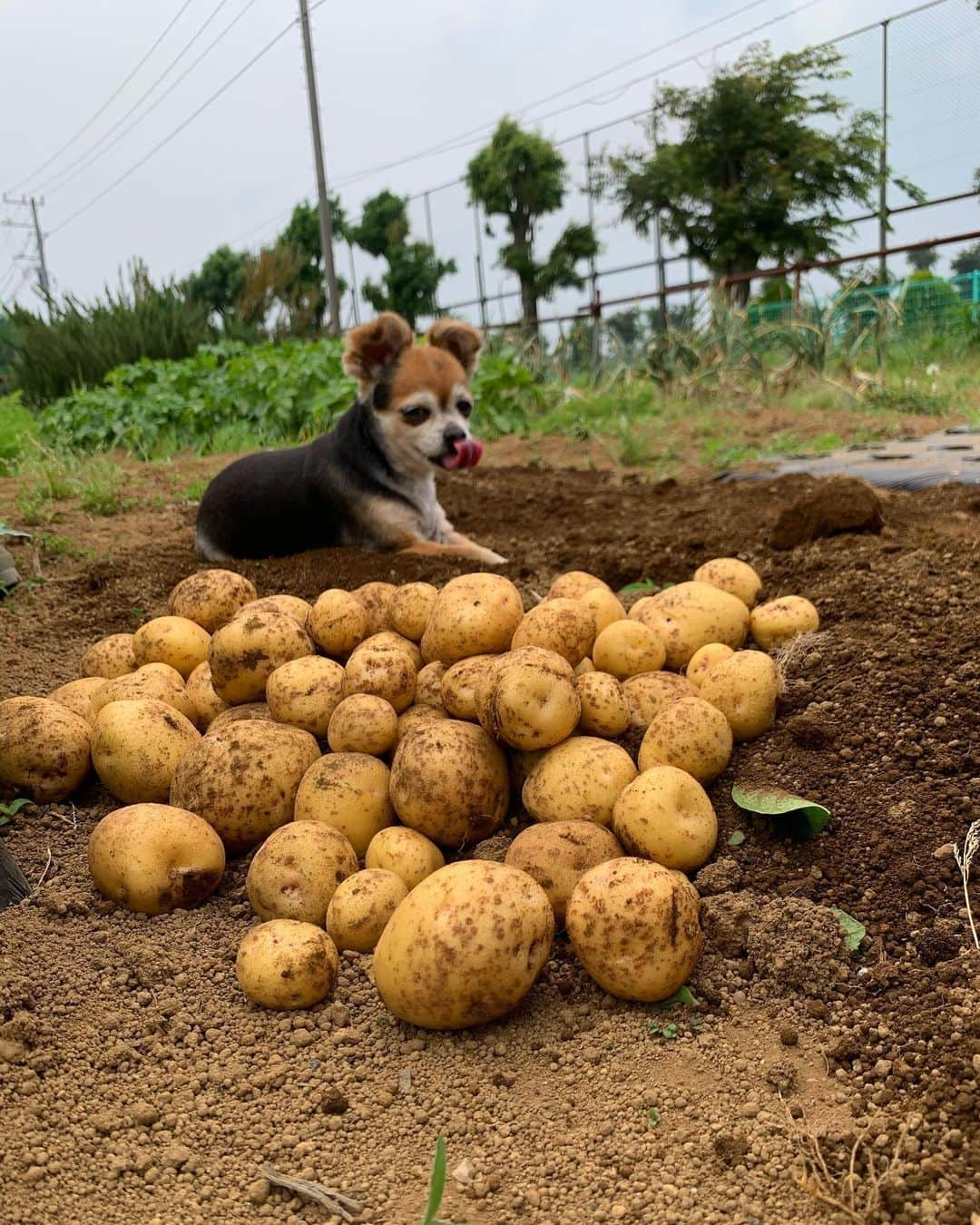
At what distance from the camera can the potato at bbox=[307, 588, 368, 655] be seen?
2641 millimetres

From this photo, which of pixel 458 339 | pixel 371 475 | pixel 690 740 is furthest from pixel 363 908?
pixel 458 339

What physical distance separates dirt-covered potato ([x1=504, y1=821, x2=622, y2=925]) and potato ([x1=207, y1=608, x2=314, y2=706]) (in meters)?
0.85

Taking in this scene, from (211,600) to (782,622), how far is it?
165 centimetres

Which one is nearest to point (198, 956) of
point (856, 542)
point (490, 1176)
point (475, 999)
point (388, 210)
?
point (475, 999)

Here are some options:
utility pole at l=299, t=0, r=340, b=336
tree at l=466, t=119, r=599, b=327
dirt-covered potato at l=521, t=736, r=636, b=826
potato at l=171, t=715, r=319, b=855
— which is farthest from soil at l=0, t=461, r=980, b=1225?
tree at l=466, t=119, r=599, b=327

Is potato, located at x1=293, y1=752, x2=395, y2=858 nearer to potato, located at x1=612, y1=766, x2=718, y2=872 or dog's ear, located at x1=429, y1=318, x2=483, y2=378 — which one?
potato, located at x1=612, y1=766, x2=718, y2=872

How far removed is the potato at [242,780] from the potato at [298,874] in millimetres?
188

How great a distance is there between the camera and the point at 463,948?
1636mm

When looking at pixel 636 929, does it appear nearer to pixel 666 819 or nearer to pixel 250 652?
pixel 666 819

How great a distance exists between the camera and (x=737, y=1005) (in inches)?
68.7

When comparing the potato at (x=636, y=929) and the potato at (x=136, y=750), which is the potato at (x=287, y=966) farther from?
the potato at (x=136, y=750)

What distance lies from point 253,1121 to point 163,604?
271cm

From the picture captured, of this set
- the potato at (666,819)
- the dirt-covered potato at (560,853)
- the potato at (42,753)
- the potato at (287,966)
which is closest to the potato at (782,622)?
the potato at (666,819)

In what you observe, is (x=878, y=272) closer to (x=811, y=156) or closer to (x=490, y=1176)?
(x=811, y=156)
